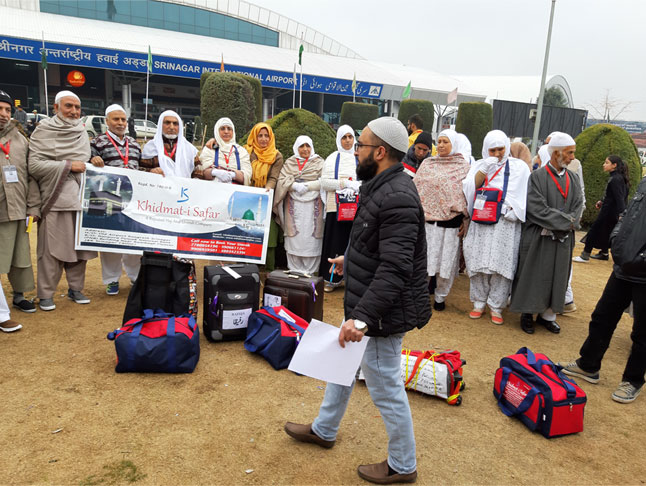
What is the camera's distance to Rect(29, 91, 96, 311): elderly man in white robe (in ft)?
15.4

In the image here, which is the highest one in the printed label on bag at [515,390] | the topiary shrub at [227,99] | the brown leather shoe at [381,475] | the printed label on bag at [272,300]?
the topiary shrub at [227,99]

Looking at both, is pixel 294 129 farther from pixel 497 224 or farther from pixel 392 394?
pixel 392 394

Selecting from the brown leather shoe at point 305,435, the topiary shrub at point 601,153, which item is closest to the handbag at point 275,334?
the brown leather shoe at point 305,435

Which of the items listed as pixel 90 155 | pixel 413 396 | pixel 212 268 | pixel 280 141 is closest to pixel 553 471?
pixel 413 396

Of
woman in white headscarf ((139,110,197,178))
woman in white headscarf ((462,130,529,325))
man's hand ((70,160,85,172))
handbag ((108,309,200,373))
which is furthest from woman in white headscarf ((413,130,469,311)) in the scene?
man's hand ((70,160,85,172))

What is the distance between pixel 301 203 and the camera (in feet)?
19.9

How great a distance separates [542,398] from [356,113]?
2357 centimetres

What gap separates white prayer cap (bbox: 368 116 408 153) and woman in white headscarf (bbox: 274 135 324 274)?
3.61 metres

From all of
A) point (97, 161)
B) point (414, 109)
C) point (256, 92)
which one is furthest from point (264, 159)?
point (414, 109)

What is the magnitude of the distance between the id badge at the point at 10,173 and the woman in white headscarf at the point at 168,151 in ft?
4.19

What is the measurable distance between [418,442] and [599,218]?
6.98 m

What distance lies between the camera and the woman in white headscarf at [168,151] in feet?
17.3

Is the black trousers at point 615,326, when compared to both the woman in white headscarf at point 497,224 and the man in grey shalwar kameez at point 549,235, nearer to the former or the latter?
the man in grey shalwar kameez at point 549,235

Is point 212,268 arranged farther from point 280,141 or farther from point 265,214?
point 280,141
